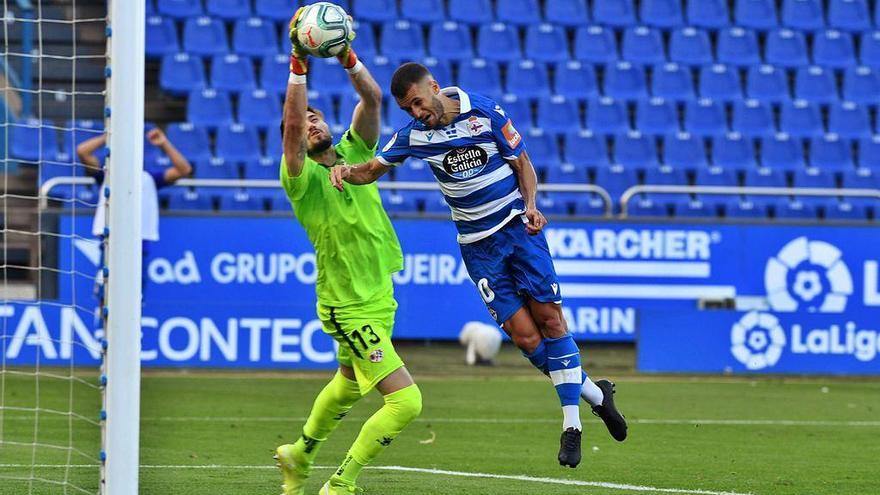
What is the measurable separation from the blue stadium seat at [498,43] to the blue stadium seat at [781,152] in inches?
133

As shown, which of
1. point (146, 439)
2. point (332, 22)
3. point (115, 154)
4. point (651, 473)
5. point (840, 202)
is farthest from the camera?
point (840, 202)

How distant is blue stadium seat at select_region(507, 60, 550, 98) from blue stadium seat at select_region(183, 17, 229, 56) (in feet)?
11.8

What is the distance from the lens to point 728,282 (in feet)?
48.2

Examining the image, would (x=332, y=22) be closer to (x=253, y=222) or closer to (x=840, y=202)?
(x=253, y=222)

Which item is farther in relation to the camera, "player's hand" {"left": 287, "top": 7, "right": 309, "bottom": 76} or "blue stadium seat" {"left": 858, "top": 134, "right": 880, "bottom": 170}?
"blue stadium seat" {"left": 858, "top": 134, "right": 880, "bottom": 170}

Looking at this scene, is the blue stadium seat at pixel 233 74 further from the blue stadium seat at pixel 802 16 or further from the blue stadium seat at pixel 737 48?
the blue stadium seat at pixel 802 16

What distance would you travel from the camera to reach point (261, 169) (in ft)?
53.9

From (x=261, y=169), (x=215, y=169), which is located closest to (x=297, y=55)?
(x=261, y=169)

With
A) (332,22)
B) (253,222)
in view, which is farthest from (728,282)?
(332,22)

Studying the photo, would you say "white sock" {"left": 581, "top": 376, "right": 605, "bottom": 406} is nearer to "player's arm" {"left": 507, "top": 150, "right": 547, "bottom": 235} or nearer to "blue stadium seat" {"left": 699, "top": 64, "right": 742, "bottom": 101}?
"player's arm" {"left": 507, "top": 150, "right": 547, "bottom": 235}

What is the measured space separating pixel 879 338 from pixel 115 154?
34.6 ft

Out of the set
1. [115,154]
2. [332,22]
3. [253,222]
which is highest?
[332,22]

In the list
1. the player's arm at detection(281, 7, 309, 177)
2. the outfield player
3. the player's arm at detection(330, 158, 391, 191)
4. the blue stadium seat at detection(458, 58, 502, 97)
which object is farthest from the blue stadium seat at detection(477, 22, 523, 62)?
the player's arm at detection(281, 7, 309, 177)

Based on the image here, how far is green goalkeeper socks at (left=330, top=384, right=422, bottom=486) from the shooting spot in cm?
648
